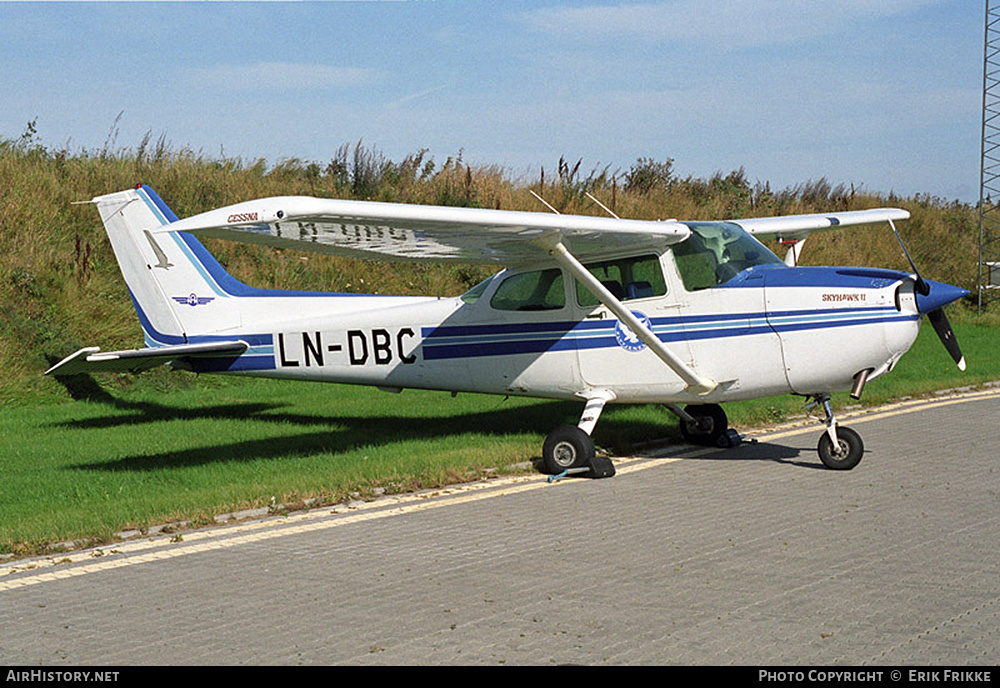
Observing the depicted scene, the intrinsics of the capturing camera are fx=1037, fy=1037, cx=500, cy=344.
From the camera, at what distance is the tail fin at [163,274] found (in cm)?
1192

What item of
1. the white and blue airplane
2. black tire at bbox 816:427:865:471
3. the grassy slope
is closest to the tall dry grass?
the grassy slope

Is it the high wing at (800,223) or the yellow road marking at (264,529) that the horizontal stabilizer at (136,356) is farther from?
the high wing at (800,223)

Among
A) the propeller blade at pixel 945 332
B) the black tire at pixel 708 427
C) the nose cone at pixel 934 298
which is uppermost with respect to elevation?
the nose cone at pixel 934 298

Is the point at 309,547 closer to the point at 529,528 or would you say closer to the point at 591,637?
the point at 529,528

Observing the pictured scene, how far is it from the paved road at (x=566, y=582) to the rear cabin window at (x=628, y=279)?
6.16 feet

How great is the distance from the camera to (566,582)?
5.57m

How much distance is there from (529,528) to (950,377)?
438 inches

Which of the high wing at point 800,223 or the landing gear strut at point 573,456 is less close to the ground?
the high wing at point 800,223

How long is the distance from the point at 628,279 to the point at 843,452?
2.47 m

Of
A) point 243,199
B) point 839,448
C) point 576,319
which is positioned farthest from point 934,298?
point 243,199

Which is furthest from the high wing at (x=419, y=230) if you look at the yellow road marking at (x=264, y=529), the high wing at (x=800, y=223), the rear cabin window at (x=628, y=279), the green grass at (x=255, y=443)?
the high wing at (x=800, y=223)

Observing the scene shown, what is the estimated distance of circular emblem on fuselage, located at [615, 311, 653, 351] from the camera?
31.2ft

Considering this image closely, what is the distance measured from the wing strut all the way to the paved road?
99 centimetres

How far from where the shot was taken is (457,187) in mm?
24734
